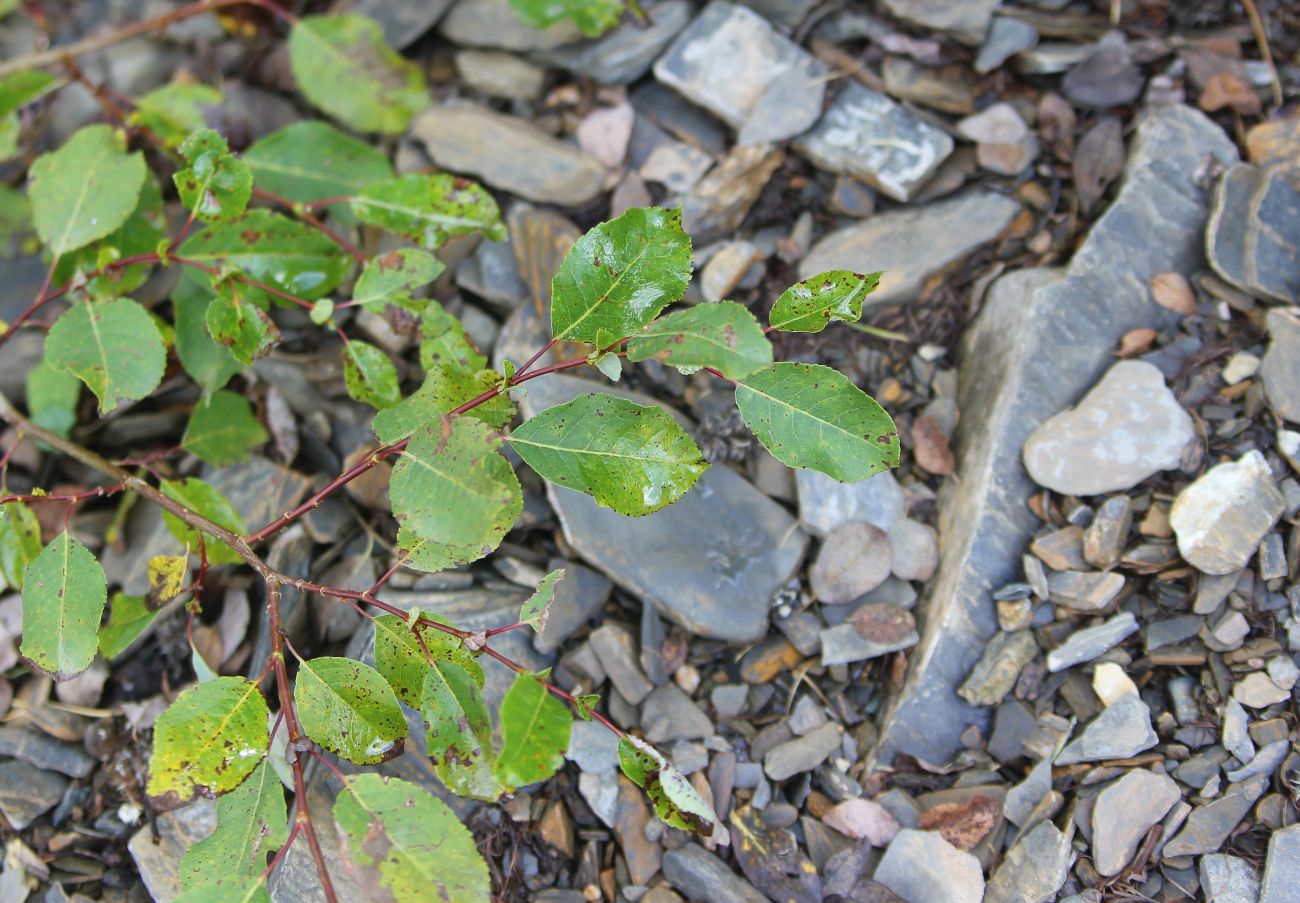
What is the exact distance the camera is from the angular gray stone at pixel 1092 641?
182cm

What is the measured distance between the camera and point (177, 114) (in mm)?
2432

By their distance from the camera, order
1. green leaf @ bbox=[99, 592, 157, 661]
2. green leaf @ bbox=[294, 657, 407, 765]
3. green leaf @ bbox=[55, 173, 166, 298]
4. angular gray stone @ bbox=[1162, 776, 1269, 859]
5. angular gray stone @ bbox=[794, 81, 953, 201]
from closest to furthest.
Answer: green leaf @ bbox=[294, 657, 407, 765]
angular gray stone @ bbox=[1162, 776, 1269, 859]
green leaf @ bbox=[99, 592, 157, 661]
green leaf @ bbox=[55, 173, 166, 298]
angular gray stone @ bbox=[794, 81, 953, 201]

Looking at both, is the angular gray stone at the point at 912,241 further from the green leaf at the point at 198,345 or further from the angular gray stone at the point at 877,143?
the green leaf at the point at 198,345

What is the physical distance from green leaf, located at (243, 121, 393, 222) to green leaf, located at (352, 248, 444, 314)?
19.7 inches

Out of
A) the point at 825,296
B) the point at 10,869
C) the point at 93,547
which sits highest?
the point at 825,296

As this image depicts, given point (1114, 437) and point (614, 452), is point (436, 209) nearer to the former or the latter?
point (614, 452)

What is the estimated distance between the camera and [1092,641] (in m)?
1.83

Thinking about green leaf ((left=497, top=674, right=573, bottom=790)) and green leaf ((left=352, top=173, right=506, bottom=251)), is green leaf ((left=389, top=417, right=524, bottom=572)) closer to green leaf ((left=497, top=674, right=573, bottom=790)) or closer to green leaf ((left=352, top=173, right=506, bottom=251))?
green leaf ((left=497, top=674, right=573, bottom=790))

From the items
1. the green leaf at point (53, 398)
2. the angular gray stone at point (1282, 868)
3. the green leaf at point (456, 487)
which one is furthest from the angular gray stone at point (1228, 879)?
the green leaf at point (53, 398)

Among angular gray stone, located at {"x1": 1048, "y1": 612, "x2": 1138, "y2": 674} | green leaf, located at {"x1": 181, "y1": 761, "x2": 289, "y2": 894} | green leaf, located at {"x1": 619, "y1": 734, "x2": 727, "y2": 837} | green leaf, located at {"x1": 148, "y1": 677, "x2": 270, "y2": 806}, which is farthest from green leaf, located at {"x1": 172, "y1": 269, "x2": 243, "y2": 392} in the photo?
angular gray stone, located at {"x1": 1048, "y1": 612, "x2": 1138, "y2": 674}

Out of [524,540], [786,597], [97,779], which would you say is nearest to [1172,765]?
[786,597]

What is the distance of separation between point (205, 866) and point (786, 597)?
1.13 m

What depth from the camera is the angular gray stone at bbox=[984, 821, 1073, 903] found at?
1.67 meters

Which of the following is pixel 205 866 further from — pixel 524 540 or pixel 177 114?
pixel 177 114
